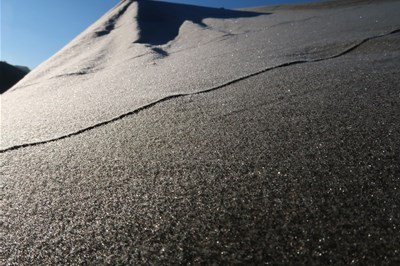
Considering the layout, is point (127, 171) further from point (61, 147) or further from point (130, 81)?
point (130, 81)

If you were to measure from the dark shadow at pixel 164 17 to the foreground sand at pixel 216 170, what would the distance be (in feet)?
6.48

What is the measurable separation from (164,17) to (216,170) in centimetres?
413

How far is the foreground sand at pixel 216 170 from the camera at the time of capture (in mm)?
538

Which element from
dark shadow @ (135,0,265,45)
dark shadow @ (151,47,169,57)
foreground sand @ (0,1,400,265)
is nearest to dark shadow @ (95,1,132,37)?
dark shadow @ (135,0,265,45)

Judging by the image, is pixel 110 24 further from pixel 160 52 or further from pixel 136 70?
pixel 136 70

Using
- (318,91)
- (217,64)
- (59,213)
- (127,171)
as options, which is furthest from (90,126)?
(217,64)

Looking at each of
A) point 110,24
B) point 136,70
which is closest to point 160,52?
point 136,70

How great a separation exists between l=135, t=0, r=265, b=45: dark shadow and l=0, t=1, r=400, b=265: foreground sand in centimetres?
197

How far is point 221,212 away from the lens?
60cm

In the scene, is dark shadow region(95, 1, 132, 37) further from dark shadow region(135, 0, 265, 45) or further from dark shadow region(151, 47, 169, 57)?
dark shadow region(151, 47, 169, 57)

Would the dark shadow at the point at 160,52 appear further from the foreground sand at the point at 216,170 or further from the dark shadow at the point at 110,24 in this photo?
the dark shadow at the point at 110,24

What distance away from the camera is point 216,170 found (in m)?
0.73

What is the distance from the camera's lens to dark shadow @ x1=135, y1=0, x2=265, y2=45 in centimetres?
339

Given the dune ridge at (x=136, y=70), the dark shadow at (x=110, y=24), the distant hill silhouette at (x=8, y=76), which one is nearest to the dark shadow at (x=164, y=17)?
the dune ridge at (x=136, y=70)
